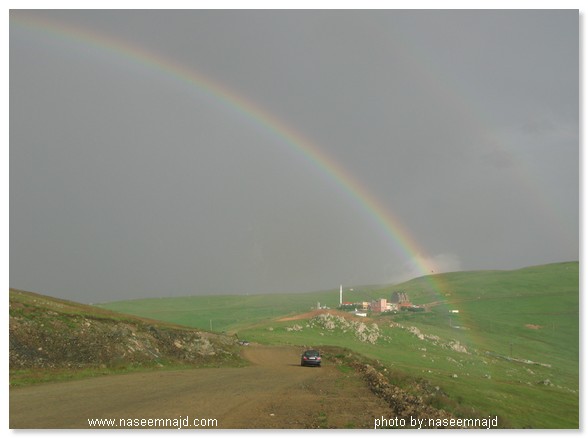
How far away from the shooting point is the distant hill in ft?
139

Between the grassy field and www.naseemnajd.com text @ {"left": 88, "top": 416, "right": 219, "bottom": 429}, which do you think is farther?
the grassy field

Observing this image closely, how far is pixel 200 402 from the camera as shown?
28.4 m

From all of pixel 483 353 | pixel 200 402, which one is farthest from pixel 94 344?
pixel 483 353

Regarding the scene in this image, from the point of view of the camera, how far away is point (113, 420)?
2366 cm

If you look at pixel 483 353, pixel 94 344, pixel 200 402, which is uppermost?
pixel 94 344

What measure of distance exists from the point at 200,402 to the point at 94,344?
A: 24198mm

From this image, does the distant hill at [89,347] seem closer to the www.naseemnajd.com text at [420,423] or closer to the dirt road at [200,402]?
the dirt road at [200,402]

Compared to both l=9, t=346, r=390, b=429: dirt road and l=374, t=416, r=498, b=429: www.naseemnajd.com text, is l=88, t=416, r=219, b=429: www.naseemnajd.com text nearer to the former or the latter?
l=9, t=346, r=390, b=429: dirt road

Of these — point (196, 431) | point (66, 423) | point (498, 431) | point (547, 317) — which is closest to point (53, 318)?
point (66, 423)

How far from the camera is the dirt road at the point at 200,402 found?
2395cm

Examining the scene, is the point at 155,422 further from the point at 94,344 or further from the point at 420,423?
the point at 94,344

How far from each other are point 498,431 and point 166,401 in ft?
52.8

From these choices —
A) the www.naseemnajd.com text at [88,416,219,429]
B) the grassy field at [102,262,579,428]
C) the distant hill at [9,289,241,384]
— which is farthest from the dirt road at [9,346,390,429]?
the grassy field at [102,262,579,428]

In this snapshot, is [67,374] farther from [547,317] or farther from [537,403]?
[547,317]
